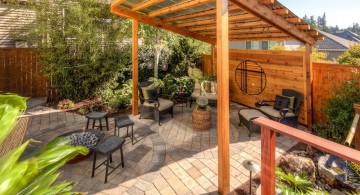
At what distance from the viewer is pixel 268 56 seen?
25.2 feet

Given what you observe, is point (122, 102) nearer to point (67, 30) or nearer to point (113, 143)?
point (67, 30)

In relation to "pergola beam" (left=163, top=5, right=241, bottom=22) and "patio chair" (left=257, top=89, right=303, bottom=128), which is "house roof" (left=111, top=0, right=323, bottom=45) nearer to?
"pergola beam" (left=163, top=5, right=241, bottom=22)

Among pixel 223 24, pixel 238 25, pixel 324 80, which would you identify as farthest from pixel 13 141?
pixel 324 80

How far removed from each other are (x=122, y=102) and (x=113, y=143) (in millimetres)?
4307

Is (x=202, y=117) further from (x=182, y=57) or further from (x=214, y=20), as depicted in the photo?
(x=182, y=57)

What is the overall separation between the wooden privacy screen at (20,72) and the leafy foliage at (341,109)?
1005 centimetres

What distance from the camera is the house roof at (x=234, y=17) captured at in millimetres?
4734

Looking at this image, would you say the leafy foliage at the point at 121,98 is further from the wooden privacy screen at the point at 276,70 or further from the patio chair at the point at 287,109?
the patio chair at the point at 287,109

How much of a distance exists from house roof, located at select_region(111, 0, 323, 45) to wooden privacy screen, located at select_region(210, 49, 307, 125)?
0.52 metres

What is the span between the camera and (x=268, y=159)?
2.70m

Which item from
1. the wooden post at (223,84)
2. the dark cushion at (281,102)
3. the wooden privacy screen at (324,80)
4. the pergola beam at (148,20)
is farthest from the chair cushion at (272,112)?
the pergola beam at (148,20)

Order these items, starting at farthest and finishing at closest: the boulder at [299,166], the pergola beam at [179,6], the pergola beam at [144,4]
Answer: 1. the pergola beam at [144,4]
2. the pergola beam at [179,6]
3. the boulder at [299,166]

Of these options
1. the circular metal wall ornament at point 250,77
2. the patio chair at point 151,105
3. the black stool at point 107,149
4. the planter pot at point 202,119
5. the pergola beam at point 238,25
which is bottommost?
the black stool at point 107,149

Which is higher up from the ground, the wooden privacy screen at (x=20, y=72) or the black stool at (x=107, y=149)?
the wooden privacy screen at (x=20, y=72)
